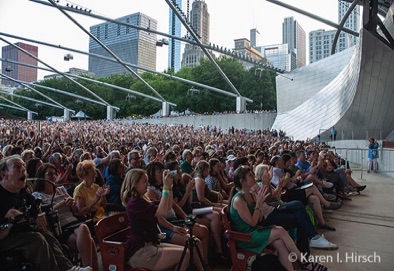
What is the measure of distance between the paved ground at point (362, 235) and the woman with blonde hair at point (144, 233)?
1.24 metres

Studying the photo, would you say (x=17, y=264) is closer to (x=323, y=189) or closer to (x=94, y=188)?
(x=94, y=188)

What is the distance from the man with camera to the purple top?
43cm

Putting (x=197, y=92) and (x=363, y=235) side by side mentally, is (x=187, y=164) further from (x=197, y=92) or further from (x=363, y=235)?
(x=197, y=92)

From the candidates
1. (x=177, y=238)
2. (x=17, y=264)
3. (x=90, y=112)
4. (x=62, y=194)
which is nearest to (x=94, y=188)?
(x=62, y=194)

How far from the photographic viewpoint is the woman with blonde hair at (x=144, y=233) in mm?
3051

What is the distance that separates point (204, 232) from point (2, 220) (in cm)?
213

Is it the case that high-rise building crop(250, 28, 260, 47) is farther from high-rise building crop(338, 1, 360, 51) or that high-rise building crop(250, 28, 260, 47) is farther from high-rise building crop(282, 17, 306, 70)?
high-rise building crop(338, 1, 360, 51)

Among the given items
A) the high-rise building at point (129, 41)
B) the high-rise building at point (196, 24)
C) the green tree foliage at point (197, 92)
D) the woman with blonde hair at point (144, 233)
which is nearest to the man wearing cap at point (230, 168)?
the woman with blonde hair at point (144, 233)

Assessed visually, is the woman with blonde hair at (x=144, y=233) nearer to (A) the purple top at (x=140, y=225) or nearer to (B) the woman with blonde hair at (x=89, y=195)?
(A) the purple top at (x=140, y=225)

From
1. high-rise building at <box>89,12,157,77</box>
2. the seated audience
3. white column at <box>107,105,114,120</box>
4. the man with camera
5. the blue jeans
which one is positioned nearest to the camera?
the man with camera

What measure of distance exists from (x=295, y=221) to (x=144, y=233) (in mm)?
2057

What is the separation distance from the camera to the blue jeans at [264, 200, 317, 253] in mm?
4195

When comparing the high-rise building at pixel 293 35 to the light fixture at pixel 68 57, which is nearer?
the light fixture at pixel 68 57
